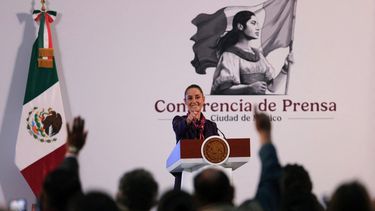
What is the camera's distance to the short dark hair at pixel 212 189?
288 centimetres

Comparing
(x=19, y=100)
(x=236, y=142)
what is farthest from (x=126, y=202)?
(x=19, y=100)

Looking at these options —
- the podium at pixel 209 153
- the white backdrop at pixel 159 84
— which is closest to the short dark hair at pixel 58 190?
the podium at pixel 209 153

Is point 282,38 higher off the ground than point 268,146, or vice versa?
point 282,38

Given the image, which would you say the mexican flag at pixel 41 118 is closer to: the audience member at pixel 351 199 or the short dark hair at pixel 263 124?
the short dark hair at pixel 263 124

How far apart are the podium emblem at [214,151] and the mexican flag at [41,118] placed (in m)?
2.99

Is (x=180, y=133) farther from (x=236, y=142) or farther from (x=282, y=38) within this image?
(x=282, y=38)

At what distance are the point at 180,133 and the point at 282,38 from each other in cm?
269

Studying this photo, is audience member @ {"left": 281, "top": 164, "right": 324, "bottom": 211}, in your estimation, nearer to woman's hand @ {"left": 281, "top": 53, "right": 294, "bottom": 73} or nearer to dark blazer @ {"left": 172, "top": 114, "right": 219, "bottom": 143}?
dark blazer @ {"left": 172, "top": 114, "right": 219, "bottom": 143}

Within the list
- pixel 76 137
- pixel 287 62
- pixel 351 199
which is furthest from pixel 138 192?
pixel 287 62

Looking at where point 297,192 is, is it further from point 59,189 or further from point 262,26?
point 262,26

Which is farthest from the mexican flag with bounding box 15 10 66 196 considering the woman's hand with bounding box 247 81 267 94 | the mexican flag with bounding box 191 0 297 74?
the woman's hand with bounding box 247 81 267 94

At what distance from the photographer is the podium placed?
206 inches

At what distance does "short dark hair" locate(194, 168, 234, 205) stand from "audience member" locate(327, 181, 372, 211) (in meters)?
0.53

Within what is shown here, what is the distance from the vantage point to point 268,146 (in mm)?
3002
